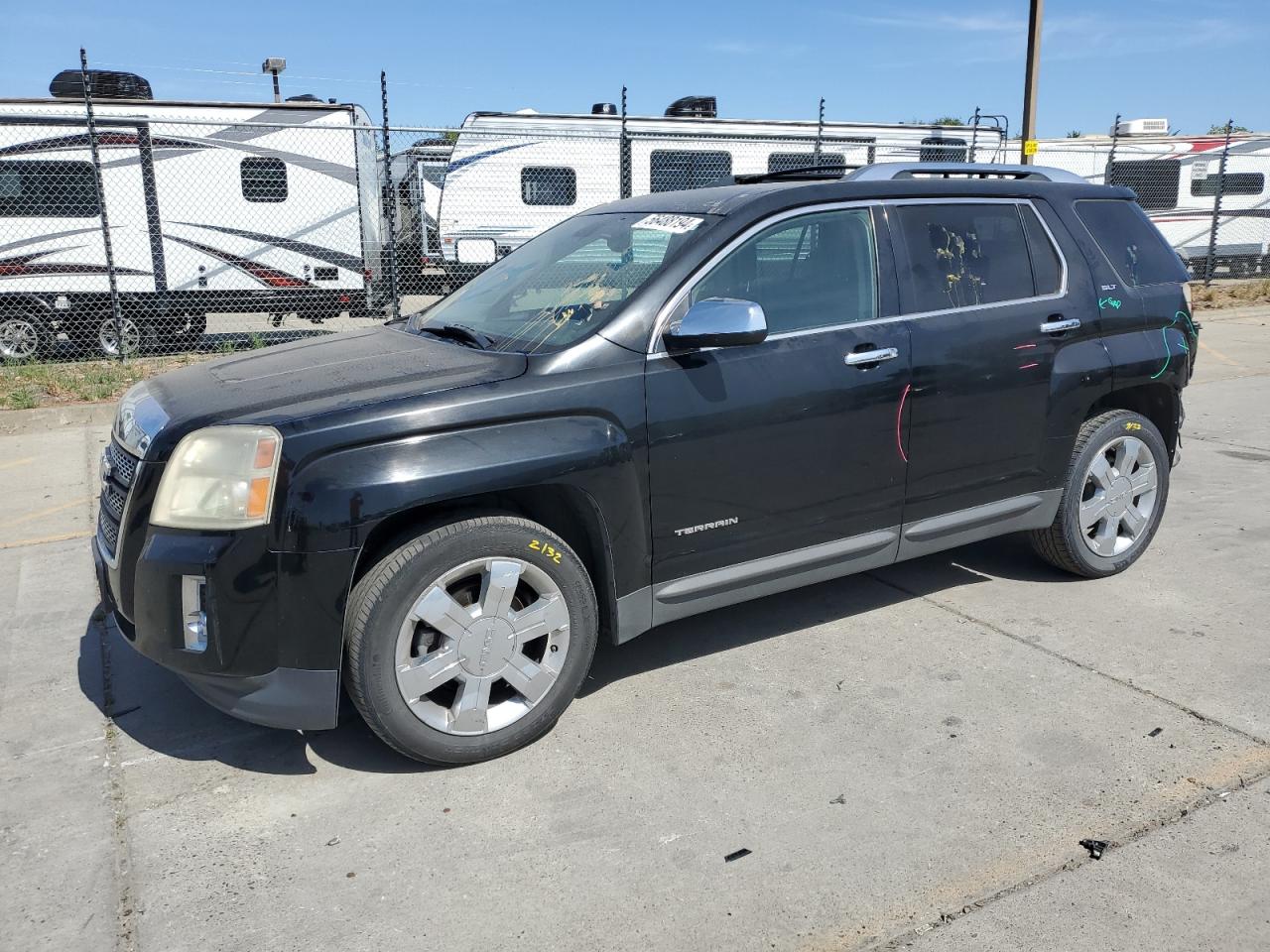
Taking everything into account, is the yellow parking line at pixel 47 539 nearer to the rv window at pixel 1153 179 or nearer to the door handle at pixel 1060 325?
the door handle at pixel 1060 325

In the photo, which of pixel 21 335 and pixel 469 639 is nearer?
pixel 469 639

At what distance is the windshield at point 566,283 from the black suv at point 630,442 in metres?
0.02

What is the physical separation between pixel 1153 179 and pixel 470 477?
22322mm

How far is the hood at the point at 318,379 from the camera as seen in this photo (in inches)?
122

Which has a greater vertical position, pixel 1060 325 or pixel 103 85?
pixel 103 85

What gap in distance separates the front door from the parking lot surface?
21.9 inches

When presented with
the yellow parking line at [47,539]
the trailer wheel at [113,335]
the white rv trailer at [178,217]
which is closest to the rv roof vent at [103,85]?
the white rv trailer at [178,217]

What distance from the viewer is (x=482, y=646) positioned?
3.21m

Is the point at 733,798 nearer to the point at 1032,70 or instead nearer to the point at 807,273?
the point at 807,273

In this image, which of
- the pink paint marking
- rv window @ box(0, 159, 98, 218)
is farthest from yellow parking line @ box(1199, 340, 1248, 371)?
rv window @ box(0, 159, 98, 218)

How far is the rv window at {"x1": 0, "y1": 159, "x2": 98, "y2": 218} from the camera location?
12.1 meters

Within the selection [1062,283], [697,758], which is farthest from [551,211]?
[697,758]

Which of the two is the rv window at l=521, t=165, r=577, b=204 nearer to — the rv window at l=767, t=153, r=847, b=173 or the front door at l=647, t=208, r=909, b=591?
the rv window at l=767, t=153, r=847, b=173

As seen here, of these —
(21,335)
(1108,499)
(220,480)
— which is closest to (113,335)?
(21,335)
